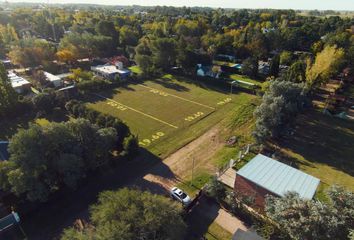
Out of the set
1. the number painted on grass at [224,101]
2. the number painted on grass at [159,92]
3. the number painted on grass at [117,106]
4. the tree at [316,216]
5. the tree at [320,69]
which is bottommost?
the number painted on grass at [117,106]

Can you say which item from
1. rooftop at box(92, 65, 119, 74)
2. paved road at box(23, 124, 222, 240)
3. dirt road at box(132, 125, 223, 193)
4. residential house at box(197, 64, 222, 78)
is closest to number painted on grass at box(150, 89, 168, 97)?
rooftop at box(92, 65, 119, 74)

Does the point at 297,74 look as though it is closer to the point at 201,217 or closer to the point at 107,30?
the point at 201,217

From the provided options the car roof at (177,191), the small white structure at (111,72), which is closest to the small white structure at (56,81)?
the small white structure at (111,72)

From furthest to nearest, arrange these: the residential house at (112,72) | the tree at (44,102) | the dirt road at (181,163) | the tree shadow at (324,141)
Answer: the residential house at (112,72) → the tree at (44,102) → the tree shadow at (324,141) → the dirt road at (181,163)

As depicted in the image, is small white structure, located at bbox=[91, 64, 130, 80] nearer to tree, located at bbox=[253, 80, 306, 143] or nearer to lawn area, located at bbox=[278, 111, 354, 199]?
tree, located at bbox=[253, 80, 306, 143]

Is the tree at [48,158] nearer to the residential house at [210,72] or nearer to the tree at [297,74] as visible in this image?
the tree at [297,74]

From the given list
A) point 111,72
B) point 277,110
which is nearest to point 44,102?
point 111,72

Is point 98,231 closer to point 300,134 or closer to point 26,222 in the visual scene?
point 26,222
